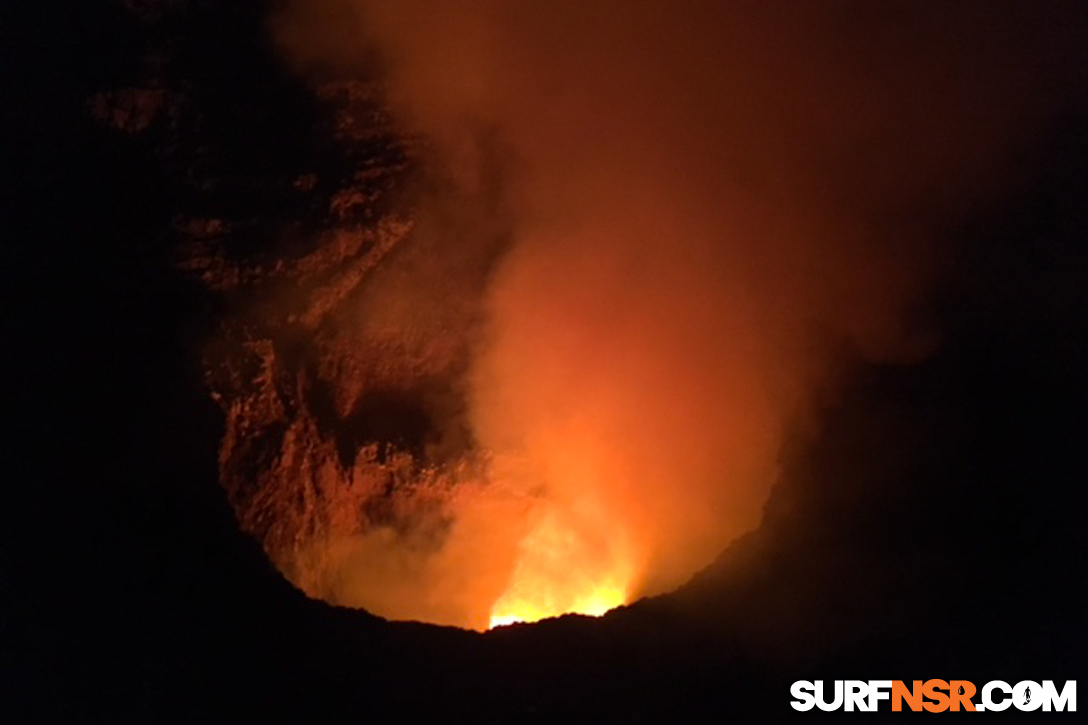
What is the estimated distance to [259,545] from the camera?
18.3 ft

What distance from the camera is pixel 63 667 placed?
16.7 ft

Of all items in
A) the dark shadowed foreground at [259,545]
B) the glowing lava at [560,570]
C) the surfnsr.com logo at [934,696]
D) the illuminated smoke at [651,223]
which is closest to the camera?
the surfnsr.com logo at [934,696]

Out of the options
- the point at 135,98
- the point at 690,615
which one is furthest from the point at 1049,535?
the point at 135,98

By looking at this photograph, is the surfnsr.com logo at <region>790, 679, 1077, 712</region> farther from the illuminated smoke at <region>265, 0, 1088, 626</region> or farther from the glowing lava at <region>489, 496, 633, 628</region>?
the glowing lava at <region>489, 496, 633, 628</region>

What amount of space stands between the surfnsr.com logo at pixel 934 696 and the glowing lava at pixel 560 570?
123 inches

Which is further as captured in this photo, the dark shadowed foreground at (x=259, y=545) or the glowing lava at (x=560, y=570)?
the glowing lava at (x=560, y=570)

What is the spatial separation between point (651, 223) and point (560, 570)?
309 cm

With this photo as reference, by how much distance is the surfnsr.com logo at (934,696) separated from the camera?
4711mm

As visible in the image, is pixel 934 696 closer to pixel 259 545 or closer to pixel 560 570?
pixel 259 545

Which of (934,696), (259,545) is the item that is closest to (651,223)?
(259,545)

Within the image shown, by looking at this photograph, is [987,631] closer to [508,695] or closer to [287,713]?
[508,695]

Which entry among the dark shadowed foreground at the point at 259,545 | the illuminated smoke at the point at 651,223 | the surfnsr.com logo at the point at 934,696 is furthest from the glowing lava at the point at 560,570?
the surfnsr.com logo at the point at 934,696

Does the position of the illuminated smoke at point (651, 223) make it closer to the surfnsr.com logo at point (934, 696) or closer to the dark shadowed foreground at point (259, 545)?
the dark shadowed foreground at point (259, 545)

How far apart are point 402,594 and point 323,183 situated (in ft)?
10.8
